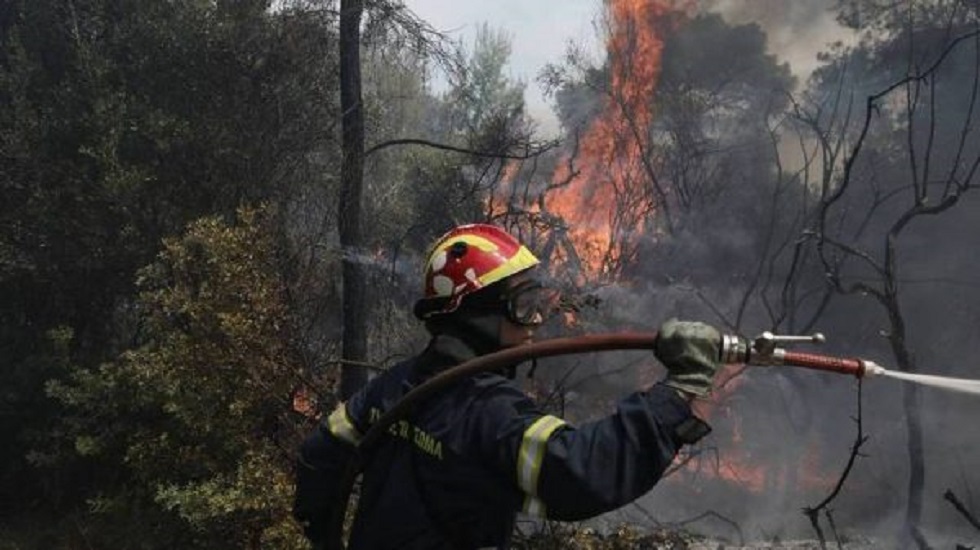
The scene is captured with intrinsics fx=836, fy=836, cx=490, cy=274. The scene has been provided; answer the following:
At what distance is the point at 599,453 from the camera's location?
204 cm

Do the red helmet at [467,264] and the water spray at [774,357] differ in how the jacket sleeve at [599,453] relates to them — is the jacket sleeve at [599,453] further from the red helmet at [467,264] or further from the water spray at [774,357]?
the red helmet at [467,264]

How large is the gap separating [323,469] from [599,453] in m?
1.27

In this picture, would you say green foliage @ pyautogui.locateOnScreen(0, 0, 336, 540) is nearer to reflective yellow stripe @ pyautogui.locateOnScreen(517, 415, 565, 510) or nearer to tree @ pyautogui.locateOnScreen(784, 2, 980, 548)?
reflective yellow stripe @ pyautogui.locateOnScreen(517, 415, 565, 510)

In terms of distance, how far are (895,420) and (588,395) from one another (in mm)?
6435

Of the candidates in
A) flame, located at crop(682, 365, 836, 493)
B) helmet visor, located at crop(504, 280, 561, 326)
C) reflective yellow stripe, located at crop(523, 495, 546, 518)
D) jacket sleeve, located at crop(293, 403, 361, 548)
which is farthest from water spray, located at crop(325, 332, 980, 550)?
flame, located at crop(682, 365, 836, 493)

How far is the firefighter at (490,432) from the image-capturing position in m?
2.05

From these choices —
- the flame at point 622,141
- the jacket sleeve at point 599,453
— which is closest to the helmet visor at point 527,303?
the jacket sleeve at point 599,453

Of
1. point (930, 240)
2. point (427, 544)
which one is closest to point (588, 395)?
point (930, 240)

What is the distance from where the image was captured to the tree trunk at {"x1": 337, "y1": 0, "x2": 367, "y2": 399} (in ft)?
31.9

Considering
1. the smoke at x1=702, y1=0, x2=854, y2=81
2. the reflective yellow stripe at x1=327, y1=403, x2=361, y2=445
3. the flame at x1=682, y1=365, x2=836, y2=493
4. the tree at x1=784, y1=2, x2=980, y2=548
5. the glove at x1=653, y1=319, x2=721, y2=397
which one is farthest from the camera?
the smoke at x1=702, y1=0, x2=854, y2=81

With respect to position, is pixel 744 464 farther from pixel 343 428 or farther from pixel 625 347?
pixel 625 347

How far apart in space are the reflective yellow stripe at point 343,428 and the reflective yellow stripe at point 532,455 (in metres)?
0.91

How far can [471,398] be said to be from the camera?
230cm

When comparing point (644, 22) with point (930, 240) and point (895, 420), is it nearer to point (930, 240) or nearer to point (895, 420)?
point (930, 240)
